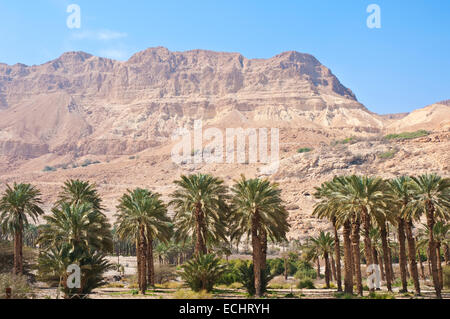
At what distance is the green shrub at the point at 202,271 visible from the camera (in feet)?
107

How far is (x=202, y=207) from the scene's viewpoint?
35.3m

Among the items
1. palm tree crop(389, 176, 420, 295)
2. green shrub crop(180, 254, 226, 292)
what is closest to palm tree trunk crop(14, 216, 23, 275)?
green shrub crop(180, 254, 226, 292)

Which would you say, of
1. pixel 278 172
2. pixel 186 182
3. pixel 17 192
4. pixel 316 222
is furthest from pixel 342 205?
pixel 278 172

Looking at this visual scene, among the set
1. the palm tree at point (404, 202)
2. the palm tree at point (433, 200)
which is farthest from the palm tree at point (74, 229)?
the palm tree at point (433, 200)

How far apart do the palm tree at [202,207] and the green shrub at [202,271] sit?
7.10ft

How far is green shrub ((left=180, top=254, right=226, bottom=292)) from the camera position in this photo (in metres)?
32.7

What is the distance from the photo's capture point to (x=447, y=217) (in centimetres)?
3338

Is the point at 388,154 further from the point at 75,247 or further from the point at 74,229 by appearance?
the point at 75,247

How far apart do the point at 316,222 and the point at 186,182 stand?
79.0m

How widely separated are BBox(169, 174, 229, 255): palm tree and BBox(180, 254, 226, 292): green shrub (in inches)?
85.2

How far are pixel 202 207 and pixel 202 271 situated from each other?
16.2ft

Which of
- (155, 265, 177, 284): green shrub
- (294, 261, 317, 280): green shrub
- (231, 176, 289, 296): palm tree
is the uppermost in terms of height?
(231, 176, 289, 296): palm tree

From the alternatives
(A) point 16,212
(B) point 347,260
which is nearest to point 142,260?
(A) point 16,212

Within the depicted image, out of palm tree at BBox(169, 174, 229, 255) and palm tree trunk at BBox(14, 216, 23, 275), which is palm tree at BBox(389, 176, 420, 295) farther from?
palm tree trunk at BBox(14, 216, 23, 275)
